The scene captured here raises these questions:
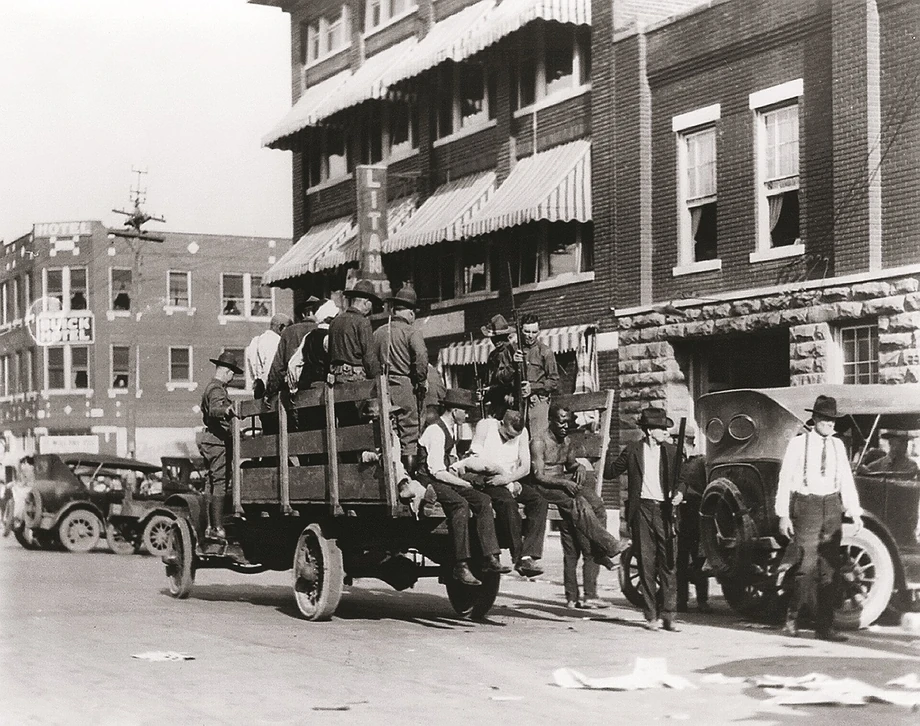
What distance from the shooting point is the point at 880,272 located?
18422 mm

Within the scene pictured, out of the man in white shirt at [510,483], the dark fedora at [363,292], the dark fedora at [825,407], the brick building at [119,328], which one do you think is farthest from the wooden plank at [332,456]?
the brick building at [119,328]

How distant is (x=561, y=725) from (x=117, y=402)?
47.8m

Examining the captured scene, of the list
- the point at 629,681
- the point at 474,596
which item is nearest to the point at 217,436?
the point at 474,596

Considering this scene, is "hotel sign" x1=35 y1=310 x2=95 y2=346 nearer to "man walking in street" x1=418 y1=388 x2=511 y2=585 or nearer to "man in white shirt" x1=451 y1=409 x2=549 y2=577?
"man in white shirt" x1=451 y1=409 x2=549 y2=577

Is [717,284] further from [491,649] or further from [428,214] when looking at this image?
[491,649]

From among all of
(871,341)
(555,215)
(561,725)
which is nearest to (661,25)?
(555,215)

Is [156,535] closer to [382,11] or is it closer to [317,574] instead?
[317,574]

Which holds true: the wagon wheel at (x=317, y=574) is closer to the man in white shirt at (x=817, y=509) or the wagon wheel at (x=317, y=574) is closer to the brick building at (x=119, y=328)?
the man in white shirt at (x=817, y=509)

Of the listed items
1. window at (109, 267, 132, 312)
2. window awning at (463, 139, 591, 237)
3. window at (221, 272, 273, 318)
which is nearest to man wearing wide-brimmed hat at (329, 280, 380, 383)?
window awning at (463, 139, 591, 237)

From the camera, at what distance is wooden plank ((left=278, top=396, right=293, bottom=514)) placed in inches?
501

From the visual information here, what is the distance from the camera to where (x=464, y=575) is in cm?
1134

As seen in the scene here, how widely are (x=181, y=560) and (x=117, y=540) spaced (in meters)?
10.0

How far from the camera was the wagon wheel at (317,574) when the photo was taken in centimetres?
1209

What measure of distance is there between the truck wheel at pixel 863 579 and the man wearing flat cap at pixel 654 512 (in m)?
1.38
